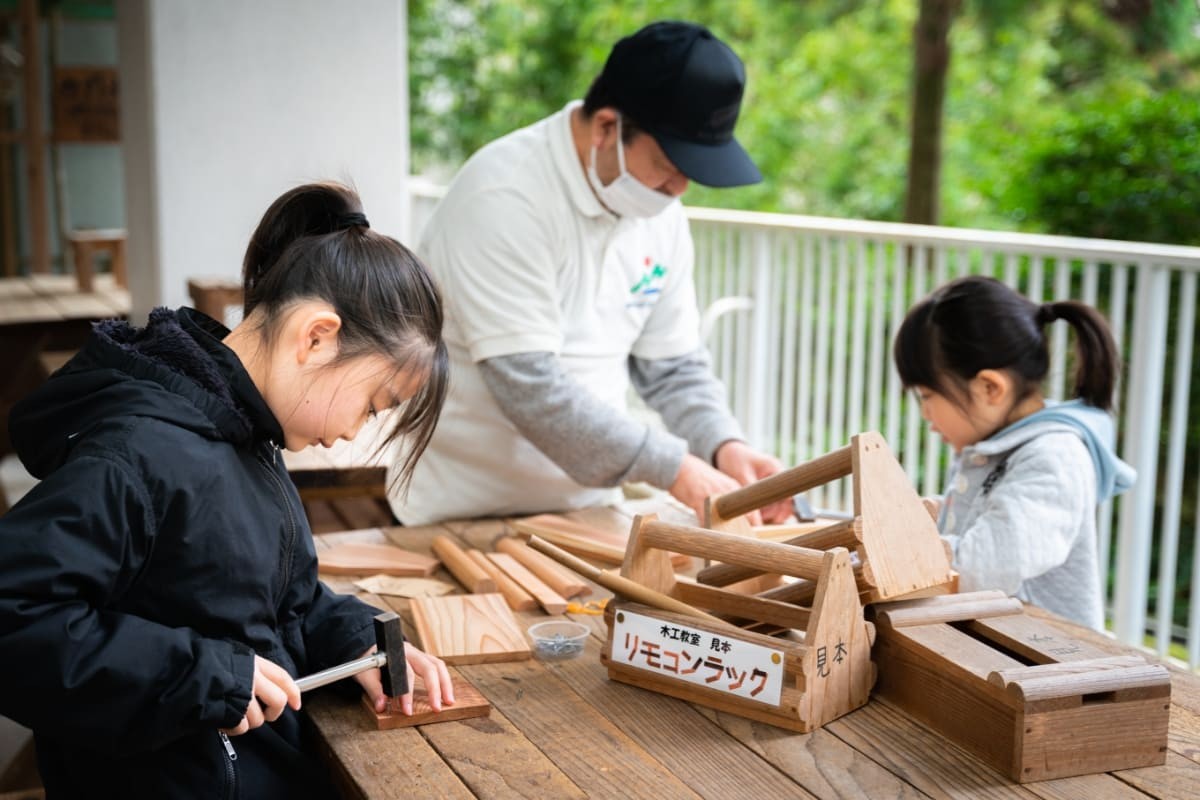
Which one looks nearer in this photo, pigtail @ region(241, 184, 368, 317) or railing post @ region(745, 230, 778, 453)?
pigtail @ region(241, 184, 368, 317)

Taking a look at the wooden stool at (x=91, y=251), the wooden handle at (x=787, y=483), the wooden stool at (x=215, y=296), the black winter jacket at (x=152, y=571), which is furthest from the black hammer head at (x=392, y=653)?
the wooden stool at (x=91, y=251)

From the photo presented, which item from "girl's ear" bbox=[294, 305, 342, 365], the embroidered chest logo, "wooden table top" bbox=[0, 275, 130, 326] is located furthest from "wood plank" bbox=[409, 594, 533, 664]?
"wooden table top" bbox=[0, 275, 130, 326]

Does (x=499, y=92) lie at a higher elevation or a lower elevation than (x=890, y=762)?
higher

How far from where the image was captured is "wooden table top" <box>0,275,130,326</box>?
231 inches

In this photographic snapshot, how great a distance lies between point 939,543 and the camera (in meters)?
1.70

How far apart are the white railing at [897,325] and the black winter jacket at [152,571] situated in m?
2.34

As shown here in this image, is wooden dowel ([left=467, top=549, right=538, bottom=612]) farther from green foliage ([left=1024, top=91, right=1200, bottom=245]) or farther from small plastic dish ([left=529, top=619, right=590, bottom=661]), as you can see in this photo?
green foliage ([left=1024, top=91, right=1200, bottom=245])

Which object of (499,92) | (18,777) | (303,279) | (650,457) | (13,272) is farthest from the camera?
(499,92)

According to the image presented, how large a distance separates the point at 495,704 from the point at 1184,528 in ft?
19.8

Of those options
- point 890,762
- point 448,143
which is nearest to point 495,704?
point 890,762

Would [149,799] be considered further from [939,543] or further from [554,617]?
[939,543]

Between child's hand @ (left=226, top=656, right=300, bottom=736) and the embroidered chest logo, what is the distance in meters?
1.46

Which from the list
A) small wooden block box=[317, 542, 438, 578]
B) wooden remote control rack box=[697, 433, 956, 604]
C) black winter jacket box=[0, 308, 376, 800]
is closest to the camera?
black winter jacket box=[0, 308, 376, 800]

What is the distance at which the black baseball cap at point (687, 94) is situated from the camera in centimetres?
238
